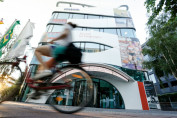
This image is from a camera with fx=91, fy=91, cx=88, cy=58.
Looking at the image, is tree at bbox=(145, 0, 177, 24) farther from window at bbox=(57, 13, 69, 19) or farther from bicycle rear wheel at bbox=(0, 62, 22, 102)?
window at bbox=(57, 13, 69, 19)

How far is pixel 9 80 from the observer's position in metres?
3.29

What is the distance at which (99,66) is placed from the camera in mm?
10422

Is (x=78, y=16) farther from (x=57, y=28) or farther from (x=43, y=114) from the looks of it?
(x=43, y=114)

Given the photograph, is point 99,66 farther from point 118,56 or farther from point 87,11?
point 87,11

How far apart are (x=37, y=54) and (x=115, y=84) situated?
11345mm

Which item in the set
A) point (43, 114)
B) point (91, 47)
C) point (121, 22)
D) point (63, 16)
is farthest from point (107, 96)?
point (63, 16)

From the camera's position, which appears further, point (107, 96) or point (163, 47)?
point (107, 96)

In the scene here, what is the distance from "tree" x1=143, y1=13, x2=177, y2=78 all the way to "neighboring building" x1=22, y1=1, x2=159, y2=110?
95.4 inches

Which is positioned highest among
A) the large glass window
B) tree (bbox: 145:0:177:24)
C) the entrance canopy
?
the large glass window

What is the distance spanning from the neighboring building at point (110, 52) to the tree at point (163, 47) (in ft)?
7.95

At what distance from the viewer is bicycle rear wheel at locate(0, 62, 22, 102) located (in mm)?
3107

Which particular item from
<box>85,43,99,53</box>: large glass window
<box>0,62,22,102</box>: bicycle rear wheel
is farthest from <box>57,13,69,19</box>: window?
<box>0,62,22,102</box>: bicycle rear wheel

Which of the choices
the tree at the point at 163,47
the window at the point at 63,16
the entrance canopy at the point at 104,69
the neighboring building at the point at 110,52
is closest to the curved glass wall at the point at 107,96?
the neighboring building at the point at 110,52

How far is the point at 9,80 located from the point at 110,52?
13301 millimetres
